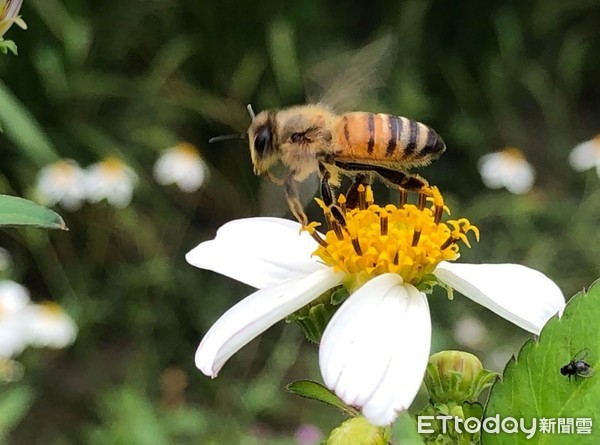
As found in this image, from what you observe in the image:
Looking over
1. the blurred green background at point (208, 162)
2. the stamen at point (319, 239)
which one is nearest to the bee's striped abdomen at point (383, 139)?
the stamen at point (319, 239)

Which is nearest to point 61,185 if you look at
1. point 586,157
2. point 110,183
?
point 110,183

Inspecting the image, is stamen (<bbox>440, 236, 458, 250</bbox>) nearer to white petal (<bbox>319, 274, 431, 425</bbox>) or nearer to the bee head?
white petal (<bbox>319, 274, 431, 425</bbox>)

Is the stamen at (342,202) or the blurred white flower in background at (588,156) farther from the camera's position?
the blurred white flower in background at (588,156)

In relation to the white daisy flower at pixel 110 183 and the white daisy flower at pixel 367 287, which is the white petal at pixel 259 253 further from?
the white daisy flower at pixel 110 183

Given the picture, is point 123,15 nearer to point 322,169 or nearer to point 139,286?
point 139,286

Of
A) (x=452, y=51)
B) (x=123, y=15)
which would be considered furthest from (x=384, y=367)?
(x=452, y=51)
